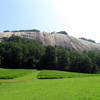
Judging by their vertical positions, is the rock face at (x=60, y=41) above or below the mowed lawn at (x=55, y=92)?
above

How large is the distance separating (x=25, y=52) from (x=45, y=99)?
230 feet

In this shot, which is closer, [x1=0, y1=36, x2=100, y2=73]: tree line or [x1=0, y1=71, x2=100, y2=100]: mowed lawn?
[x1=0, y1=71, x2=100, y2=100]: mowed lawn

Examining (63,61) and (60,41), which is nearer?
(63,61)

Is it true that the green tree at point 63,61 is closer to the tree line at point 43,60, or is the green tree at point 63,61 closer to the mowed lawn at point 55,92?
the tree line at point 43,60

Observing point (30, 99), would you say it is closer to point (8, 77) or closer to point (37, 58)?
point (8, 77)

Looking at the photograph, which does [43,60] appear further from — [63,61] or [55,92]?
[55,92]

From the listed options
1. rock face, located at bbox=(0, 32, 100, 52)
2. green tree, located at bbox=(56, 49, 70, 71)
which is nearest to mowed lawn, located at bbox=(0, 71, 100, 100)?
green tree, located at bbox=(56, 49, 70, 71)

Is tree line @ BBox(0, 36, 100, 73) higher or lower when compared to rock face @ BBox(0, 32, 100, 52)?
lower

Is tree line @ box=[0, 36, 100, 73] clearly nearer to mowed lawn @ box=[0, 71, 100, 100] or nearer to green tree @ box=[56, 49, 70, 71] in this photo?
green tree @ box=[56, 49, 70, 71]

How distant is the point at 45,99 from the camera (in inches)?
469

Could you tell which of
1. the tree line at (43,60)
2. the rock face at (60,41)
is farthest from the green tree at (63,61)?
the rock face at (60,41)

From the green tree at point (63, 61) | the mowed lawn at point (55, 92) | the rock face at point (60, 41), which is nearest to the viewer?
the mowed lawn at point (55, 92)

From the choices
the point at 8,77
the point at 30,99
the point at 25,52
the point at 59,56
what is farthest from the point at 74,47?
the point at 30,99

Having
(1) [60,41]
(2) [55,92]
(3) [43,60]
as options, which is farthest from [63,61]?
(2) [55,92]
